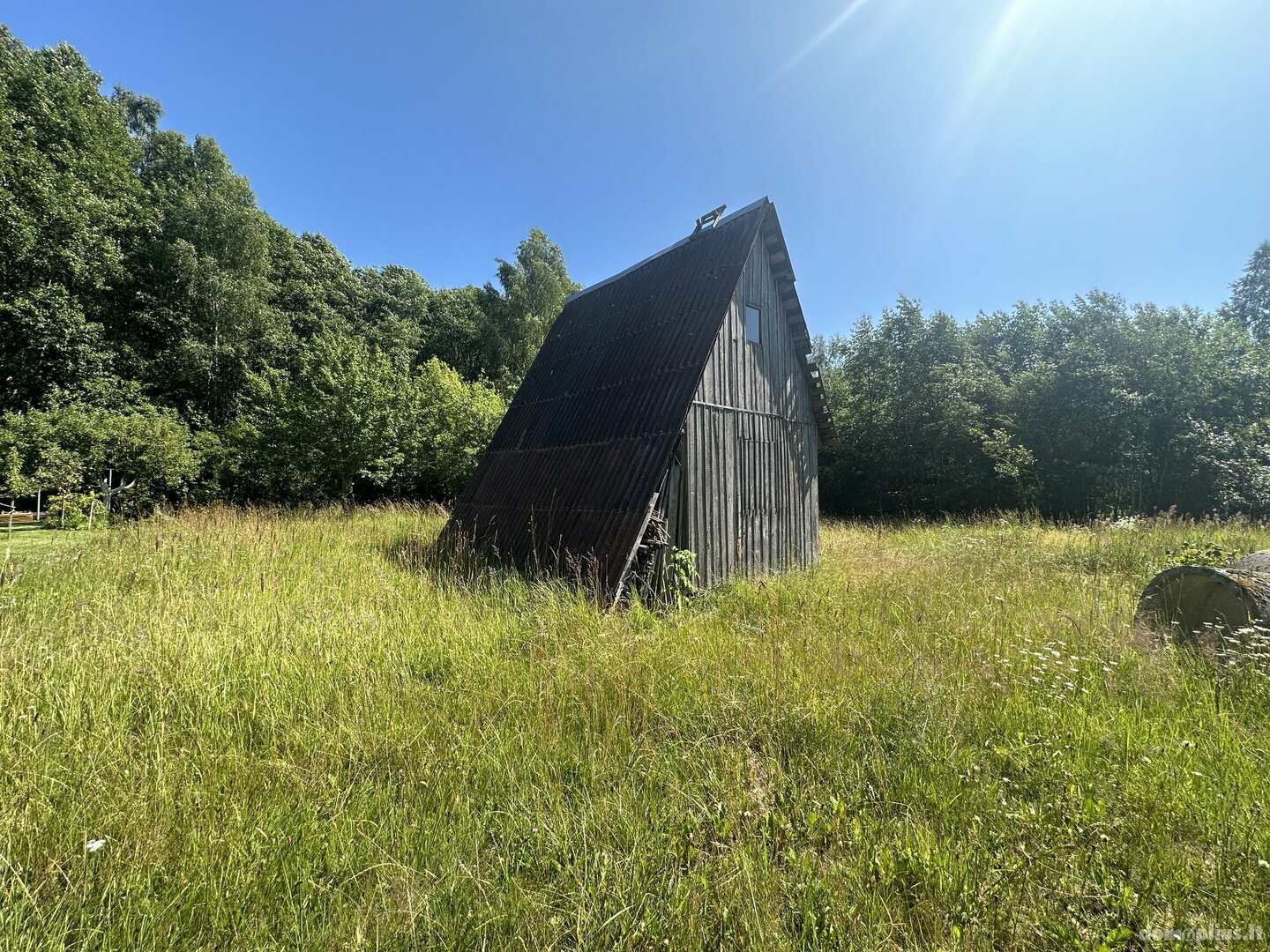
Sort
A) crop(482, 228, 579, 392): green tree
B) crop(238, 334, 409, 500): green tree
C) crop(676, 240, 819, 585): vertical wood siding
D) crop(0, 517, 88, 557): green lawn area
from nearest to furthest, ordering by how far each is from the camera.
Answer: crop(0, 517, 88, 557): green lawn area < crop(676, 240, 819, 585): vertical wood siding < crop(238, 334, 409, 500): green tree < crop(482, 228, 579, 392): green tree

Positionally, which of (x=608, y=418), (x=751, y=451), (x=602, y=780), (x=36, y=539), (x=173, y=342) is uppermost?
(x=173, y=342)

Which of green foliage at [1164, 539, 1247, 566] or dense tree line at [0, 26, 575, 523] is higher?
dense tree line at [0, 26, 575, 523]

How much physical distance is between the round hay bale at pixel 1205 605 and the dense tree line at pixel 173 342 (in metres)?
18.7

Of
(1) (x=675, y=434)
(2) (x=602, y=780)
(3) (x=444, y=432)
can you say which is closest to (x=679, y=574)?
(1) (x=675, y=434)

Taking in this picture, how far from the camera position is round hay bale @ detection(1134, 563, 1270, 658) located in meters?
4.20

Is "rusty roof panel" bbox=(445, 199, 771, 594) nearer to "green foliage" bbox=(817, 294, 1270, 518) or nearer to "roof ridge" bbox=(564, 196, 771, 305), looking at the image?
"roof ridge" bbox=(564, 196, 771, 305)

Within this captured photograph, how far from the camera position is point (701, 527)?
7.70 m

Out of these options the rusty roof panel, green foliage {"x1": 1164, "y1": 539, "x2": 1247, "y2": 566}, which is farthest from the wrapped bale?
the rusty roof panel

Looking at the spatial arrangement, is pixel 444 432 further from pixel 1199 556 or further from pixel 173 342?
pixel 1199 556

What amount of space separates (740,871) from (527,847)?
103 cm

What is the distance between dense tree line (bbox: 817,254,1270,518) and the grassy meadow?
1746 cm

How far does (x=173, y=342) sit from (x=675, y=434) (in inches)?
1129

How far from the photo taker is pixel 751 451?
880 cm

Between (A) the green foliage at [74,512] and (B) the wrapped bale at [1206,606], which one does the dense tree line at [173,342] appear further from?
(B) the wrapped bale at [1206,606]
